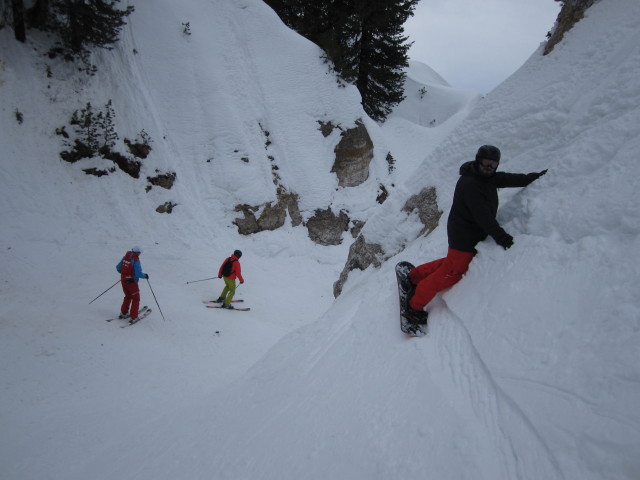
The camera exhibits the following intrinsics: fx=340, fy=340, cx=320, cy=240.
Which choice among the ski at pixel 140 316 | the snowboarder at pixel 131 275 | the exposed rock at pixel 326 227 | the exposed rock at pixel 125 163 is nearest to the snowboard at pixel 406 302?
the snowboarder at pixel 131 275

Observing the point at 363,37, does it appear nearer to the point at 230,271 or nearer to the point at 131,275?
the point at 230,271

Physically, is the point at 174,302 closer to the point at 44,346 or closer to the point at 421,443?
the point at 44,346

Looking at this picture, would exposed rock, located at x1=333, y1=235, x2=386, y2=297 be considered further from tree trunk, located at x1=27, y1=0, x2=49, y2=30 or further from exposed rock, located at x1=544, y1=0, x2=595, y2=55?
tree trunk, located at x1=27, y1=0, x2=49, y2=30

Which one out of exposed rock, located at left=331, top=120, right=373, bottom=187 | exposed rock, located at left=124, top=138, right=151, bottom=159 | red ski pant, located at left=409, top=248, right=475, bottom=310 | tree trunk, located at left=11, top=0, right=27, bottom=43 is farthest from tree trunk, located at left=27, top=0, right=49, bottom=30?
red ski pant, located at left=409, top=248, right=475, bottom=310

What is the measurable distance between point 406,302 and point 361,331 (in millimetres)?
723

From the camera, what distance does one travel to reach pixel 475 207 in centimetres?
307

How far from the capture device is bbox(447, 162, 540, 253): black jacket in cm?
304

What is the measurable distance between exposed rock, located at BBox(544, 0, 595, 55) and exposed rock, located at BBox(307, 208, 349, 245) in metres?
10.4

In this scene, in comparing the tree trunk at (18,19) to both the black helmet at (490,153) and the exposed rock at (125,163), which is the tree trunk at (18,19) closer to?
the exposed rock at (125,163)

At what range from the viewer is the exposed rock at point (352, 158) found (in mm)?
16062

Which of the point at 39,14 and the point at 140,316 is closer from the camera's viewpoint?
the point at 140,316

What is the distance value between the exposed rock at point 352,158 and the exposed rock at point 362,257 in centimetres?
897

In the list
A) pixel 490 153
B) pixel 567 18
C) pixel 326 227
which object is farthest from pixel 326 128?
pixel 490 153

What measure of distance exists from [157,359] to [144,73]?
12.7 metres
